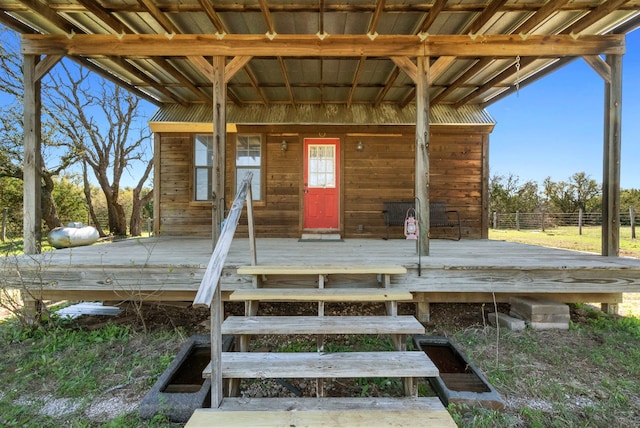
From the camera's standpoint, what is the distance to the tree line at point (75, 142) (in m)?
10.1

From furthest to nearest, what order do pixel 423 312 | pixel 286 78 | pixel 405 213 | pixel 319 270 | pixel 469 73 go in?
pixel 405 213 < pixel 286 78 < pixel 469 73 < pixel 423 312 < pixel 319 270

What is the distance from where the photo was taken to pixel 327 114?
6.20 m

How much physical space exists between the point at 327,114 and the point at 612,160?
14.2 ft

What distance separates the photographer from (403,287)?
9.75ft

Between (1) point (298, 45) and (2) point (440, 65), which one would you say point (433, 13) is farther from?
(1) point (298, 45)

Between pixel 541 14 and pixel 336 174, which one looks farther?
pixel 336 174

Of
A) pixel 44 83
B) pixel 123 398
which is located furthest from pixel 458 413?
pixel 44 83

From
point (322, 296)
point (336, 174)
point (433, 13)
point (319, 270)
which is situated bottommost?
point (322, 296)

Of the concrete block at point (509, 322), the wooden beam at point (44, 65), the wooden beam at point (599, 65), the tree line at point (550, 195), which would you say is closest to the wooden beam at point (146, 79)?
the wooden beam at point (44, 65)

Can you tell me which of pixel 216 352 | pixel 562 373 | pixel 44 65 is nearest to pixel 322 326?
pixel 216 352

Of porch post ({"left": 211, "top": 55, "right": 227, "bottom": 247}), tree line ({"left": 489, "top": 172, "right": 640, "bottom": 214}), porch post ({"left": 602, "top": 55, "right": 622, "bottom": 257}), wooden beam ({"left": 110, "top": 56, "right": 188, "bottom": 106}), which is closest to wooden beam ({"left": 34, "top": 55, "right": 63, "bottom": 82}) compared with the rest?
wooden beam ({"left": 110, "top": 56, "right": 188, "bottom": 106})

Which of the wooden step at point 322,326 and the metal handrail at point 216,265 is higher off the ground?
the metal handrail at point 216,265

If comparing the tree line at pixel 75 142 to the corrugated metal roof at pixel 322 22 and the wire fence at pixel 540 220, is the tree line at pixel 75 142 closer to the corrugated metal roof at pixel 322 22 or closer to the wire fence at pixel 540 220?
the corrugated metal roof at pixel 322 22

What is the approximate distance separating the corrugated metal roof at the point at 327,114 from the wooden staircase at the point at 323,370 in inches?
163
